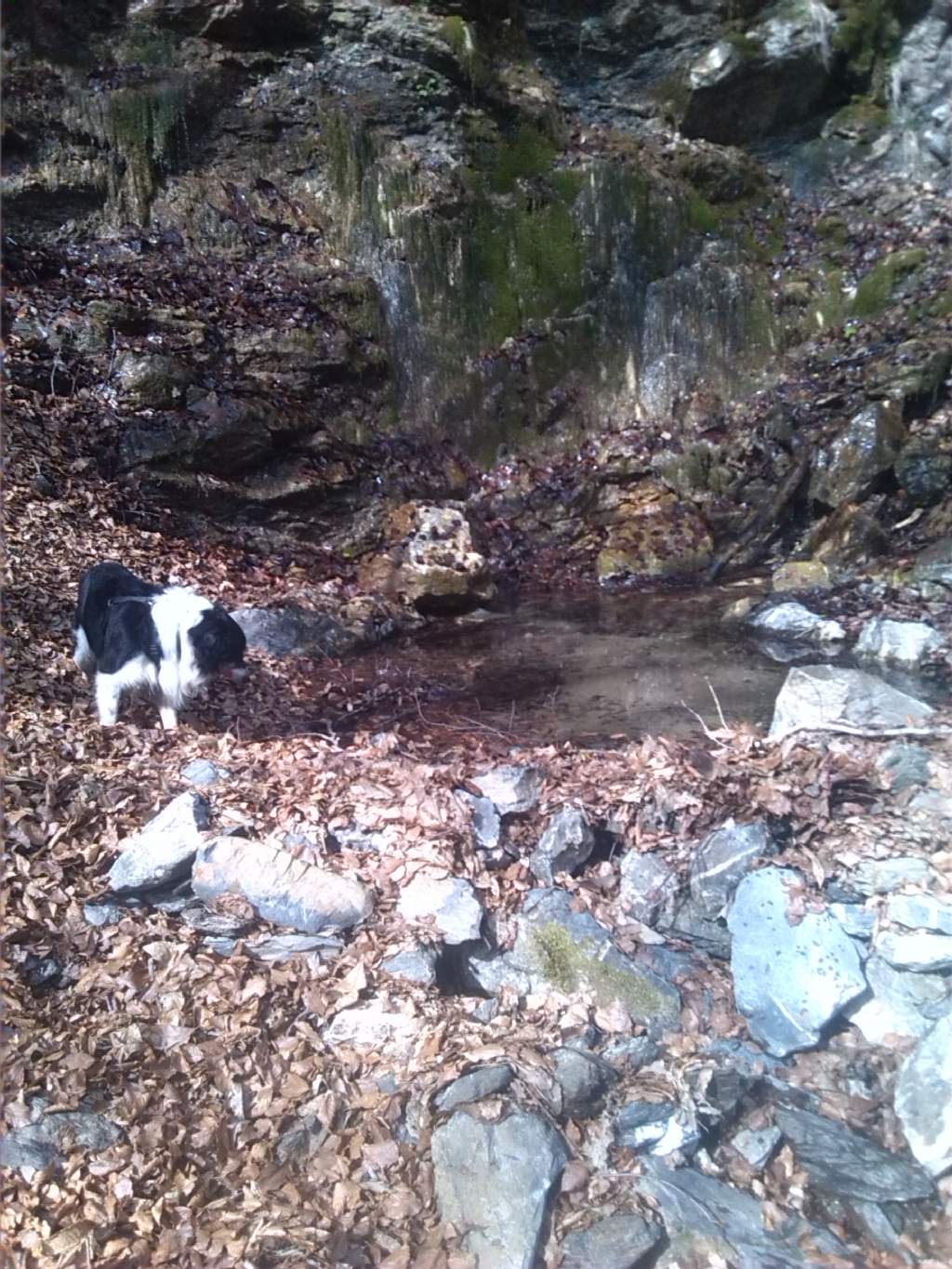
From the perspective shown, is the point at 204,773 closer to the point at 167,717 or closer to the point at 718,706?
the point at 167,717

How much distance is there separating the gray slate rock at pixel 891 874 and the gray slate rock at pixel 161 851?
265cm

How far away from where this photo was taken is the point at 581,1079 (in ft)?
9.39

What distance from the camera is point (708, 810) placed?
147 inches

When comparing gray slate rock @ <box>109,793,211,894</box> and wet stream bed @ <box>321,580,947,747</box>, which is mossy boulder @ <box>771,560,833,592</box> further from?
gray slate rock @ <box>109,793,211,894</box>

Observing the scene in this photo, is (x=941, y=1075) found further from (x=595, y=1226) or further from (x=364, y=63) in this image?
(x=364, y=63)

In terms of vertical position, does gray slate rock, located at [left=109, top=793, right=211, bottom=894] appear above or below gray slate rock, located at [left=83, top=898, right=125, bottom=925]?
above

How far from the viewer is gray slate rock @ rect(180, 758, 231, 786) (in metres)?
4.09

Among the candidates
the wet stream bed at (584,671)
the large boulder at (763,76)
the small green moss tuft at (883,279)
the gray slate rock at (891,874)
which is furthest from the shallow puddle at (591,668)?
the large boulder at (763,76)

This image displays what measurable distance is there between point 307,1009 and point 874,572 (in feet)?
20.5

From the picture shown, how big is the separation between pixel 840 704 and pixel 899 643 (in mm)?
1883

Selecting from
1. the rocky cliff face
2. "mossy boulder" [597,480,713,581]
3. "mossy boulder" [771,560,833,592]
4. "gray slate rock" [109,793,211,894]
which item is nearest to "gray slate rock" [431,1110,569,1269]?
"gray slate rock" [109,793,211,894]

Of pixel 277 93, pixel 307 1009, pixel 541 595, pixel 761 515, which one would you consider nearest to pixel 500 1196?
pixel 307 1009

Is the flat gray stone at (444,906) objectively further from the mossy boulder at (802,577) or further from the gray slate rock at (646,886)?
the mossy boulder at (802,577)

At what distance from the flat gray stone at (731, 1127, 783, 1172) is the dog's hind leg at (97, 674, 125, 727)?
3532mm
